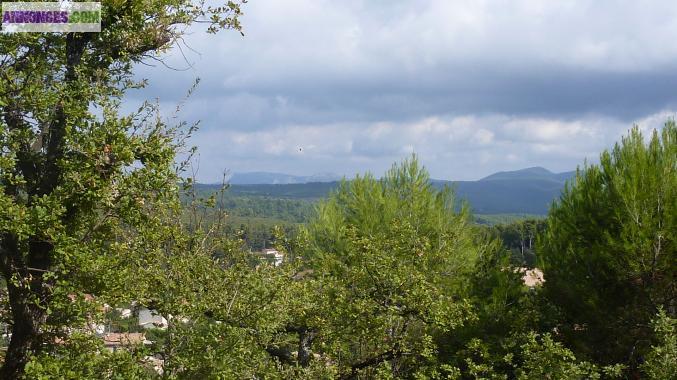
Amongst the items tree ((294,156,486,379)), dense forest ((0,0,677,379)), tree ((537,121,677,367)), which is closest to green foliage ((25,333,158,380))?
dense forest ((0,0,677,379))

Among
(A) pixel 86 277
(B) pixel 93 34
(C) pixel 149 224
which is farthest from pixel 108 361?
(B) pixel 93 34

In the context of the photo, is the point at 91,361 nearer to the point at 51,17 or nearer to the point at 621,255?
the point at 51,17

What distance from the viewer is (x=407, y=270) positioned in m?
14.9

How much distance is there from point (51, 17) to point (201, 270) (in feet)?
20.9

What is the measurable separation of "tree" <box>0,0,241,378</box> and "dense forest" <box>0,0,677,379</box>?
39 millimetres

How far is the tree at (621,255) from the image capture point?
17703 millimetres

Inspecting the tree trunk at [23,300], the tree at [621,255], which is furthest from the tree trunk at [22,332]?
the tree at [621,255]

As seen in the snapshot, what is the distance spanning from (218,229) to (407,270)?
550 centimetres

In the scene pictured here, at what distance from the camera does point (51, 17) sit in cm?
1028

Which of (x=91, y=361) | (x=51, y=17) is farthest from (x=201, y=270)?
(x=51, y=17)

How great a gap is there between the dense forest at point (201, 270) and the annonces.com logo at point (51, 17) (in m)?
0.31

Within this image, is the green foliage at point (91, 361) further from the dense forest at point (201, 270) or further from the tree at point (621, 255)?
the tree at point (621, 255)

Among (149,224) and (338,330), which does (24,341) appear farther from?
(338,330)

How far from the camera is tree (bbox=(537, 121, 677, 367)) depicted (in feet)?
58.1
